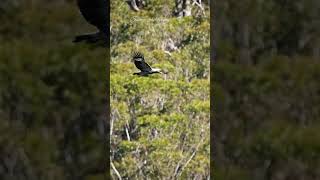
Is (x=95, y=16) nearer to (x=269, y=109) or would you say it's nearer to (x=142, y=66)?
(x=142, y=66)

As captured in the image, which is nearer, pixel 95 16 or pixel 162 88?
pixel 162 88

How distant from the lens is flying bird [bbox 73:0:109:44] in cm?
365

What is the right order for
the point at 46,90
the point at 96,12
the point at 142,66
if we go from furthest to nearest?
the point at 46,90 < the point at 96,12 < the point at 142,66

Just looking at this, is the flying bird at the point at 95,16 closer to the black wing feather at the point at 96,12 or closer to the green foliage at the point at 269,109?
the black wing feather at the point at 96,12

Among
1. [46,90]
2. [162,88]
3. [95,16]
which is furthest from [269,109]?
[46,90]

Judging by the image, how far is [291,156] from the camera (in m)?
3.85

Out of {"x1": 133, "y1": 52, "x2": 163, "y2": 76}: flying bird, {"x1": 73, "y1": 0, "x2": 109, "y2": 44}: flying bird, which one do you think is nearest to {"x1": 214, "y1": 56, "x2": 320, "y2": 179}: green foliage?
{"x1": 133, "y1": 52, "x2": 163, "y2": 76}: flying bird

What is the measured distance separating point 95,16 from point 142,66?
0.42 m

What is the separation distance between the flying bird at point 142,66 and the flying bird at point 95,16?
26cm

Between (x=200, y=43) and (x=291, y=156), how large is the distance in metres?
0.86

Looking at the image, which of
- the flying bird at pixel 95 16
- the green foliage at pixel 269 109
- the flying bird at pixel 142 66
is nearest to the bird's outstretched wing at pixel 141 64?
the flying bird at pixel 142 66

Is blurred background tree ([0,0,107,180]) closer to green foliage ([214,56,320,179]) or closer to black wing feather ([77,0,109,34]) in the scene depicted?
black wing feather ([77,0,109,34])

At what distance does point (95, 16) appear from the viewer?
146 inches

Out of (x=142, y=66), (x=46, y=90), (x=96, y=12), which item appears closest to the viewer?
(x=142, y=66)
